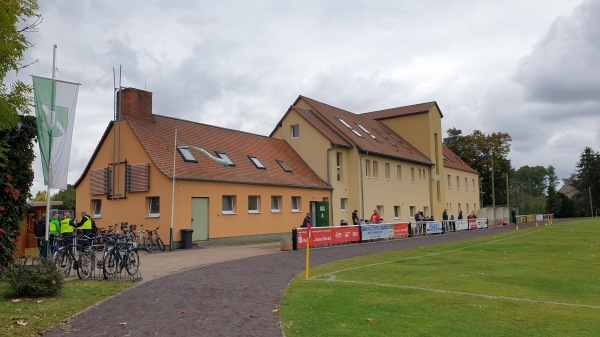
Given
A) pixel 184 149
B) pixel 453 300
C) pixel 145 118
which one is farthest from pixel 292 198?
pixel 453 300

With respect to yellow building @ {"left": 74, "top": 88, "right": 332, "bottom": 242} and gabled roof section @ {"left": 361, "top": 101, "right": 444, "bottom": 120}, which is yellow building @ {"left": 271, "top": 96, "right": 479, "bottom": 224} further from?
yellow building @ {"left": 74, "top": 88, "right": 332, "bottom": 242}

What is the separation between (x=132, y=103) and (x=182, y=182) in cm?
586

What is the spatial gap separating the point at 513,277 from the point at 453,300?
3889mm

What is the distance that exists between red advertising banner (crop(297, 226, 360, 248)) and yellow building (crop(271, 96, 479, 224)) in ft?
25.9

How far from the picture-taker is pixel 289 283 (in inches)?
469

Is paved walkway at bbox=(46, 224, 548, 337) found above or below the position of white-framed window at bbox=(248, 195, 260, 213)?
below

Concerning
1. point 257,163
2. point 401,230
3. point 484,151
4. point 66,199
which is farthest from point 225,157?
point 484,151

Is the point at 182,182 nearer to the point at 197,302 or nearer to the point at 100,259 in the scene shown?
the point at 100,259

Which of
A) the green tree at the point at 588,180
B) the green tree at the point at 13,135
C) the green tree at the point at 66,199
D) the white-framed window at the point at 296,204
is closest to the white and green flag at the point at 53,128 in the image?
the green tree at the point at 13,135

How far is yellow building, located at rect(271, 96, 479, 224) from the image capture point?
114 feet

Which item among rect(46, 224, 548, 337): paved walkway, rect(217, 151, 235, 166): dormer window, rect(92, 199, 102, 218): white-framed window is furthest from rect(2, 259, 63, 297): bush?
rect(92, 199, 102, 218): white-framed window

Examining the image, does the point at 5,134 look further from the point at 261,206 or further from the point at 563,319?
the point at 261,206

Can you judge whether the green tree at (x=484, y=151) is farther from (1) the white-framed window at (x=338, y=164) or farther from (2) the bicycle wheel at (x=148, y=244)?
(2) the bicycle wheel at (x=148, y=244)

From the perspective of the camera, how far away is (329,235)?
23547 mm
